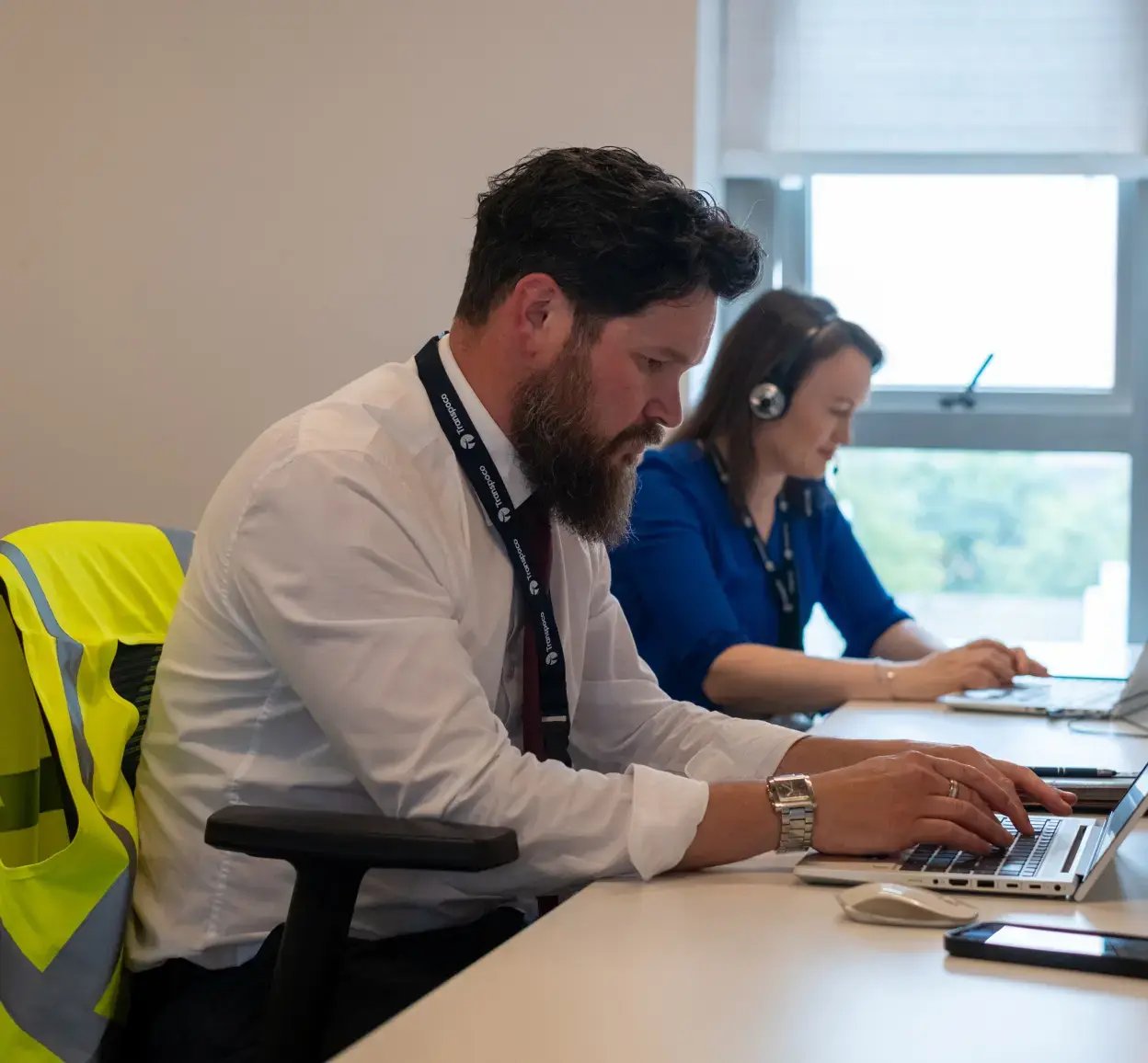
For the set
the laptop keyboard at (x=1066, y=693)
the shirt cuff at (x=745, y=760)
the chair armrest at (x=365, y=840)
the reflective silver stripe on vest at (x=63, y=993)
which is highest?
the chair armrest at (x=365, y=840)

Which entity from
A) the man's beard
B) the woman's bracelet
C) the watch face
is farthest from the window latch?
the watch face

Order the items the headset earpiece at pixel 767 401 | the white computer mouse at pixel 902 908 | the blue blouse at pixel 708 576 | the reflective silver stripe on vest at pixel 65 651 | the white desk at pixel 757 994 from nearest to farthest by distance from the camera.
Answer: the white desk at pixel 757 994 → the white computer mouse at pixel 902 908 → the reflective silver stripe on vest at pixel 65 651 → the blue blouse at pixel 708 576 → the headset earpiece at pixel 767 401

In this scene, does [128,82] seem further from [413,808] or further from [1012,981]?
[1012,981]

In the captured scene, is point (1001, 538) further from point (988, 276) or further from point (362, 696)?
point (362, 696)

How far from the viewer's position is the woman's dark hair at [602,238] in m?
1.50

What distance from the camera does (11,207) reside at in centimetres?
315

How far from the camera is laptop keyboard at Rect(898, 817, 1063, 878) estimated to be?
1.21m

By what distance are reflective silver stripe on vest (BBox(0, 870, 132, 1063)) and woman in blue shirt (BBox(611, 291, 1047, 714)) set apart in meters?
1.24

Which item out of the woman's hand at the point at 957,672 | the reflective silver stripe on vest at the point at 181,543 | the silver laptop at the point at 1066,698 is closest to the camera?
the reflective silver stripe on vest at the point at 181,543

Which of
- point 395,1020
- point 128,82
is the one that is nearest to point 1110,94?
point 128,82

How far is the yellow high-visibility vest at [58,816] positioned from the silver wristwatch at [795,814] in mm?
587

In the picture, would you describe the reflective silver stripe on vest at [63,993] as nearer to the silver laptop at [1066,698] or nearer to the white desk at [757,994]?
the white desk at [757,994]

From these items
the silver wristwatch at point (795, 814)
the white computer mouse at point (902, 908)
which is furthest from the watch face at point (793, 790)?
the white computer mouse at point (902, 908)

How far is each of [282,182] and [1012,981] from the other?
254cm
